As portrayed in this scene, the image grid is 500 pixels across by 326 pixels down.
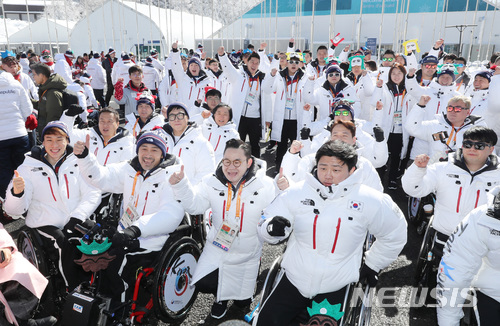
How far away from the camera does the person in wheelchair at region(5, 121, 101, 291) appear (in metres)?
3.35

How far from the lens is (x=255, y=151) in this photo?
24.7 feet

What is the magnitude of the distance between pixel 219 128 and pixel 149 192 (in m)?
2.28

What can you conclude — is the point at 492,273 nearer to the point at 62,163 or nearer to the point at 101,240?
the point at 101,240

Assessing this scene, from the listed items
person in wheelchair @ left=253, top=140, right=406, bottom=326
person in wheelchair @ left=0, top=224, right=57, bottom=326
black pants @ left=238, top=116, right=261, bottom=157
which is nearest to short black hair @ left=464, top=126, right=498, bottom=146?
person in wheelchair @ left=253, top=140, right=406, bottom=326

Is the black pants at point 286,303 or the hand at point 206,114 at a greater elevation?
the hand at point 206,114

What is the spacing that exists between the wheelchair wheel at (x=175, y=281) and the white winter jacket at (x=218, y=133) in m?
2.31

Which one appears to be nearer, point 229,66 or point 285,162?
point 285,162

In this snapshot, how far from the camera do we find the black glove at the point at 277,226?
2.52 meters

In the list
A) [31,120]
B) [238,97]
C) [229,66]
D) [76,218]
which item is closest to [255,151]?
[238,97]

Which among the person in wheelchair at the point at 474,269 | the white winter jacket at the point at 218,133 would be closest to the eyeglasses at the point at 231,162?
the person in wheelchair at the point at 474,269

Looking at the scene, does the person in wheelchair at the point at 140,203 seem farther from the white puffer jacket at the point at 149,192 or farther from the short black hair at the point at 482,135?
the short black hair at the point at 482,135

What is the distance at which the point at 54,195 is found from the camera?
3.53 meters

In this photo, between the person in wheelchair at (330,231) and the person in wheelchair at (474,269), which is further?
the person in wheelchair at (330,231)

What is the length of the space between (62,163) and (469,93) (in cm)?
645
